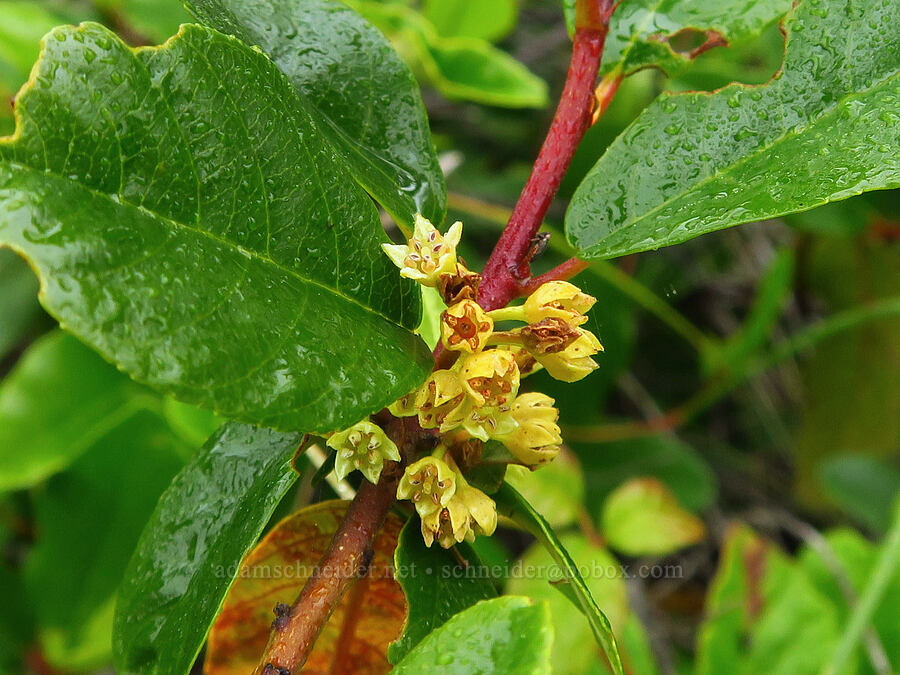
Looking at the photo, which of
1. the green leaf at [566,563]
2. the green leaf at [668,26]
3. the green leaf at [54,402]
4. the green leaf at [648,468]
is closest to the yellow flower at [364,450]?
the green leaf at [566,563]

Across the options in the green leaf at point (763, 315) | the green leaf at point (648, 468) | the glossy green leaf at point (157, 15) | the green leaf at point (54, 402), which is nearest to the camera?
the green leaf at point (54, 402)

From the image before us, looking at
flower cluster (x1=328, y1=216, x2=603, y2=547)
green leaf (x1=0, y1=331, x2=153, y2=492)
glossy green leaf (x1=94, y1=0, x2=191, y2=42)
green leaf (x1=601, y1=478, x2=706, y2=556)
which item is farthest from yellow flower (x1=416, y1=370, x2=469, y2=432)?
glossy green leaf (x1=94, y1=0, x2=191, y2=42)

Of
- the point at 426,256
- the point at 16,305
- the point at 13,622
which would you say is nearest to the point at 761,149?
the point at 426,256

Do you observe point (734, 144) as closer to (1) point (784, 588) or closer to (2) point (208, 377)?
(2) point (208, 377)

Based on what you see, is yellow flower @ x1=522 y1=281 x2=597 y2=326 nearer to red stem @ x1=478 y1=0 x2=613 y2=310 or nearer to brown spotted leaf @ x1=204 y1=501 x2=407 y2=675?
red stem @ x1=478 y1=0 x2=613 y2=310

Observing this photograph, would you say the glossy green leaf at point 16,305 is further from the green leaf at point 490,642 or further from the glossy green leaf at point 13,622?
the green leaf at point 490,642

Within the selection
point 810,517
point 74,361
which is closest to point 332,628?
point 74,361

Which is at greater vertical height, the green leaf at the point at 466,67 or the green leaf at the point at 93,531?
the green leaf at the point at 466,67
